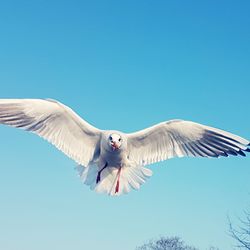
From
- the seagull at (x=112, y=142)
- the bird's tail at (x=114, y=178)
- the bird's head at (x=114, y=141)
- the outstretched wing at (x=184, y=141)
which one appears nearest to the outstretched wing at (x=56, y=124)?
the seagull at (x=112, y=142)

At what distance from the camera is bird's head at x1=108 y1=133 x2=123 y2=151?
5.36 meters

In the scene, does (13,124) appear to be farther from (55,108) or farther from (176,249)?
(176,249)

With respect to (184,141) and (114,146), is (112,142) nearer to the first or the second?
(114,146)

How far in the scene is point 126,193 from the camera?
5625mm

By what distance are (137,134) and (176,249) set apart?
22529 millimetres

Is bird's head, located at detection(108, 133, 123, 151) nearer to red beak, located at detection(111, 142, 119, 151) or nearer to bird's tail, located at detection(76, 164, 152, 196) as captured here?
red beak, located at detection(111, 142, 119, 151)

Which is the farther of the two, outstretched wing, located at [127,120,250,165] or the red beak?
outstretched wing, located at [127,120,250,165]

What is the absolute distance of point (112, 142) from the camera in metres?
5.36

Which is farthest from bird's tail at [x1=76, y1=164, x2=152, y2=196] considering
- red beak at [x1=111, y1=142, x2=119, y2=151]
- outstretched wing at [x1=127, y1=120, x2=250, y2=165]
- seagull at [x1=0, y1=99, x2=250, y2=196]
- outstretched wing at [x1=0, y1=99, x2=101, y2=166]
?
red beak at [x1=111, y1=142, x2=119, y2=151]

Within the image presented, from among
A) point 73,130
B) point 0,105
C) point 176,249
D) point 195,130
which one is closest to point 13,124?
point 0,105

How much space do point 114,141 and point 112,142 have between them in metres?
0.02

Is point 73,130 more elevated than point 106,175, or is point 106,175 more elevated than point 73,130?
point 73,130

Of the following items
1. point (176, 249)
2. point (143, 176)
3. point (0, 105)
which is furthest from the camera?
point (176, 249)

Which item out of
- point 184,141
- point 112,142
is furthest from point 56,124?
point 184,141
